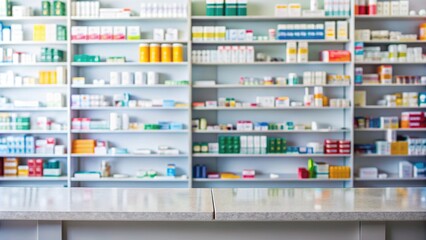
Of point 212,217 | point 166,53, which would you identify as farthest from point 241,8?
point 212,217

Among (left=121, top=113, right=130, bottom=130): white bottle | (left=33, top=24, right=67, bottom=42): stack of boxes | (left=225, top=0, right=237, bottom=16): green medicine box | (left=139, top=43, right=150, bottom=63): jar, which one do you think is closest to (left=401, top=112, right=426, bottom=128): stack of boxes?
(left=225, top=0, right=237, bottom=16): green medicine box

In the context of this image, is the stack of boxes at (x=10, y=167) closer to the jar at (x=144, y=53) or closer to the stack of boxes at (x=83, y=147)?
the stack of boxes at (x=83, y=147)

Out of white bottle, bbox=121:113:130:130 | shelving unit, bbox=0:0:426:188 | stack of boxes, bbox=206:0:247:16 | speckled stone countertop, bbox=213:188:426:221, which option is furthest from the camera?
shelving unit, bbox=0:0:426:188

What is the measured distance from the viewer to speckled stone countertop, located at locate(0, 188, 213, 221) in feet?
8.39

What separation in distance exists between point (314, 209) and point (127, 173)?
14.9 feet

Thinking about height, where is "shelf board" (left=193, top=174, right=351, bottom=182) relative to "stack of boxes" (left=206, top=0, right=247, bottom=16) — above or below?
below

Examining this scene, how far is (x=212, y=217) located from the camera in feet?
8.38

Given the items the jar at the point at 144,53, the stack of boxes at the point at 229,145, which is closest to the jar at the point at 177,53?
the jar at the point at 144,53

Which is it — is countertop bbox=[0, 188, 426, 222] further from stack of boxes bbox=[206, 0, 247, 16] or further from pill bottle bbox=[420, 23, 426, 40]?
pill bottle bbox=[420, 23, 426, 40]

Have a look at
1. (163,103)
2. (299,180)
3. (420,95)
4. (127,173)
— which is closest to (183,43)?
(163,103)

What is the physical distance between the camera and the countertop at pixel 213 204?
101 inches

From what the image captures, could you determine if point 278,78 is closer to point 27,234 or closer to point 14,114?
point 14,114

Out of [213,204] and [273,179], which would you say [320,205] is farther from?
[273,179]

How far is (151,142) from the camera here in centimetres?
686
